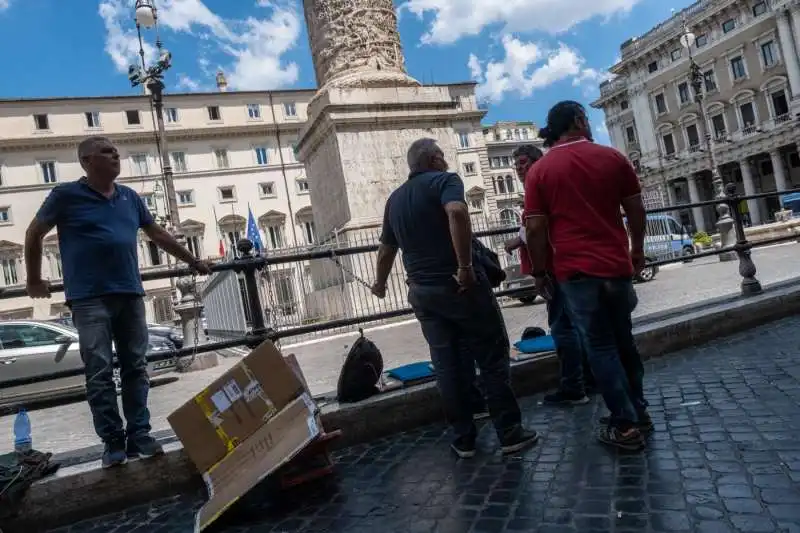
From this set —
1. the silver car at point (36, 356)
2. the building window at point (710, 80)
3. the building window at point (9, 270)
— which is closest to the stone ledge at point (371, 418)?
the silver car at point (36, 356)

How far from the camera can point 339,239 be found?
435 inches

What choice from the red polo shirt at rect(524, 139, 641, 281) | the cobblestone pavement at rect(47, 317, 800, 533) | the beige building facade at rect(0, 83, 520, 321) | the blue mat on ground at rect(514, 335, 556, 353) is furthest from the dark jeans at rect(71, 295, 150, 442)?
the beige building facade at rect(0, 83, 520, 321)

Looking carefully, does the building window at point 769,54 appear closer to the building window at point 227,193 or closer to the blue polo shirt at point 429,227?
the building window at point 227,193

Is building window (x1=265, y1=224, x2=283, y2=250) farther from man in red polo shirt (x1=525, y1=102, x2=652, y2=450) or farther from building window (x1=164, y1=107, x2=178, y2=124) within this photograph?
man in red polo shirt (x1=525, y1=102, x2=652, y2=450)

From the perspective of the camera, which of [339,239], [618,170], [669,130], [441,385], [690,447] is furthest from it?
[669,130]

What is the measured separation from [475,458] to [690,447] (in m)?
1.10

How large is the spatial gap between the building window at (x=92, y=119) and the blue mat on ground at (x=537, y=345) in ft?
156

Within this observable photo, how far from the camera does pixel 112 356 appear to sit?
3182 millimetres

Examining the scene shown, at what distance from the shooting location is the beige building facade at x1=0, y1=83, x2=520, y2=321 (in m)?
41.5

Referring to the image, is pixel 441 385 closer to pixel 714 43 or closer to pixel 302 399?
pixel 302 399

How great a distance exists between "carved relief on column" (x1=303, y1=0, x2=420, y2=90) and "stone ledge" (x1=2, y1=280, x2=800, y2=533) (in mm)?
8424

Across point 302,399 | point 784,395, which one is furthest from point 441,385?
point 784,395

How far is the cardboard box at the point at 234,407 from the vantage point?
3123mm

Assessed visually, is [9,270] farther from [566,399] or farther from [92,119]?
[566,399]
